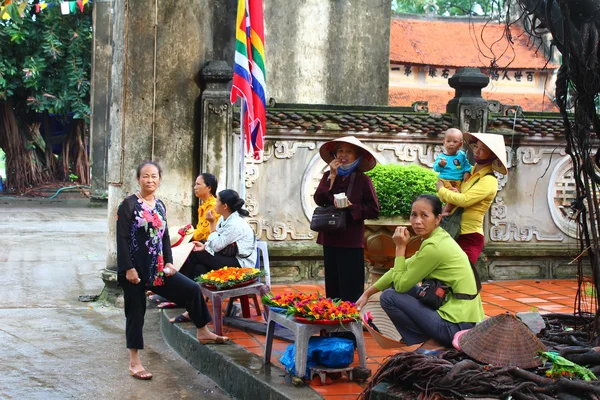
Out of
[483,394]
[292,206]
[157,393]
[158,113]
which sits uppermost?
[158,113]

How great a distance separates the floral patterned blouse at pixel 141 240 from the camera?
6293 millimetres

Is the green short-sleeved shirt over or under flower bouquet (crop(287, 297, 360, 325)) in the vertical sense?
over

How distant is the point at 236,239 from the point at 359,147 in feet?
5.92

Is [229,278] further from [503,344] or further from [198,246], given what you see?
[503,344]

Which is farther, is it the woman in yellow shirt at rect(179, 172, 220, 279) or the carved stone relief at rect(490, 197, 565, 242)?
the carved stone relief at rect(490, 197, 565, 242)

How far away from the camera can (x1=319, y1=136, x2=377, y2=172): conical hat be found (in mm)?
6770

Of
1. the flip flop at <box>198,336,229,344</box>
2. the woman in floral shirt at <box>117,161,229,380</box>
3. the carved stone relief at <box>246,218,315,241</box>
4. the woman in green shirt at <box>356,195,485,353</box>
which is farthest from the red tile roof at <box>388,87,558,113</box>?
the woman in green shirt at <box>356,195,485,353</box>

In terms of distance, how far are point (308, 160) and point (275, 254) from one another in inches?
46.2

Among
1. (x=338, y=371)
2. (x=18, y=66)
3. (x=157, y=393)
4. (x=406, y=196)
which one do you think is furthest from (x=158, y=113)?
(x=18, y=66)

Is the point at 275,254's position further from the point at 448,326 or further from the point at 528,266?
the point at 448,326

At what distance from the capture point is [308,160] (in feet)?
33.0

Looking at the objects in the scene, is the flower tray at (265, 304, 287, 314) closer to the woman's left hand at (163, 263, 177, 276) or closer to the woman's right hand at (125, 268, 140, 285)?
the woman's left hand at (163, 263, 177, 276)

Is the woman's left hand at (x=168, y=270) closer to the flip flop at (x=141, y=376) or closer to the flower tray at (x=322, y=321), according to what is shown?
the flip flop at (x=141, y=376)

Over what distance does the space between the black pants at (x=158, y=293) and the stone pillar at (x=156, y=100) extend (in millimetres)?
2898
